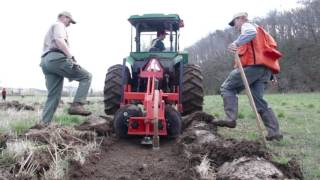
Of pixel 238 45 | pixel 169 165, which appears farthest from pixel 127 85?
pixel 169 165

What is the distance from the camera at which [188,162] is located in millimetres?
5195

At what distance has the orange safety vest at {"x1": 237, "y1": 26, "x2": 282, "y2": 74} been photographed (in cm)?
702

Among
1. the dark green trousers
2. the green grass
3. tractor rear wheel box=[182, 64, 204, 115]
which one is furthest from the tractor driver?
the green grass

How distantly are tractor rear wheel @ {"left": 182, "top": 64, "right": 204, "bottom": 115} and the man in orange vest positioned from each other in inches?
44.7

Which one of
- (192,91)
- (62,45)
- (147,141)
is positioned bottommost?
(147,141)

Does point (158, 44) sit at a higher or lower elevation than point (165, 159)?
higher

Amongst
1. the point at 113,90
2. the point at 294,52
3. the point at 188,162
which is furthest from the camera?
the point at 294,52

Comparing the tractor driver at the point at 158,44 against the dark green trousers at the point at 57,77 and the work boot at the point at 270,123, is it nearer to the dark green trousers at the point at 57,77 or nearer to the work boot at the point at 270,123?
the dark green trousers at the point at 57,77

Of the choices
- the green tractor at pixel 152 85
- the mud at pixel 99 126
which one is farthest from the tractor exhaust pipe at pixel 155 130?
the mud at pixel 99 126

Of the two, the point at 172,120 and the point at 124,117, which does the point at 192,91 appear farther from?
the point at 124,117

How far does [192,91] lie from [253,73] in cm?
159

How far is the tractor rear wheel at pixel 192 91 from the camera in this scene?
333 inches

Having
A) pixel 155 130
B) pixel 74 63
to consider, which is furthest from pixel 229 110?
pixel 74 63

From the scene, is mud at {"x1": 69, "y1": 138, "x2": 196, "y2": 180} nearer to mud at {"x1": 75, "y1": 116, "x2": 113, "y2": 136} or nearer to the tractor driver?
mud at {"x1": 75, "y1": 116, "x2": 113, "y2": 136}
